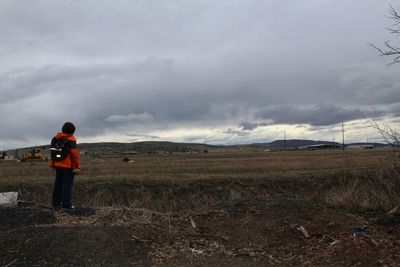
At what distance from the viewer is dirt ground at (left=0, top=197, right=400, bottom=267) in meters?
6.42

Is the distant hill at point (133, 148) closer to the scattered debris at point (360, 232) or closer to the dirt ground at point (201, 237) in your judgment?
the dirt ground at point (201, 237)

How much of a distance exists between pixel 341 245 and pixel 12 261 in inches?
188

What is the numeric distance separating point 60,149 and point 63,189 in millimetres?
834

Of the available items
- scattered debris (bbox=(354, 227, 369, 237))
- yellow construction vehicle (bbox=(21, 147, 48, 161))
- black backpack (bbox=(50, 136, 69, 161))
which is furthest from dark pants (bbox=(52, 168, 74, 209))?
yellow construction vehicle (bbox=(21, 147, 48, 161))

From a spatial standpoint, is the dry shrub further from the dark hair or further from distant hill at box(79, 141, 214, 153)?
distant hill at box(79, 141, 214, 153)

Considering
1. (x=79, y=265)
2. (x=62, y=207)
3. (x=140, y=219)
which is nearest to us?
(x=79, y=265)

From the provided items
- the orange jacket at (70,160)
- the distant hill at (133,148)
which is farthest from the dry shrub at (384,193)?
the distant hill at (133,148)

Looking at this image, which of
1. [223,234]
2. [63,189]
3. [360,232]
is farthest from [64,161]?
[360,232]

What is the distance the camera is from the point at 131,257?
6.48 meters

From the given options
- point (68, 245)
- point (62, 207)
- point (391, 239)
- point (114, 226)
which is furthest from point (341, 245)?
point (62, 207)

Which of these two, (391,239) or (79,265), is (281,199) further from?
(79,265)

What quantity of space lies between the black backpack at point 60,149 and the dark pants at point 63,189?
1.00 ft

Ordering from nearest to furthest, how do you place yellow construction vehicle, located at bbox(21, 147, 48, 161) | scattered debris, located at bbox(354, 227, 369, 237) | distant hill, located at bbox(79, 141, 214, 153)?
scattered debris, located at bbox(354, 227, 369, 237)
yellow construction vehicle, located at bbox(21, 147, 48, 161)
distant hill, located at bbox(79, 141, 214, 153)

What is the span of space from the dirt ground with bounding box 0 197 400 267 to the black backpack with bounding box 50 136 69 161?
1075 mm
